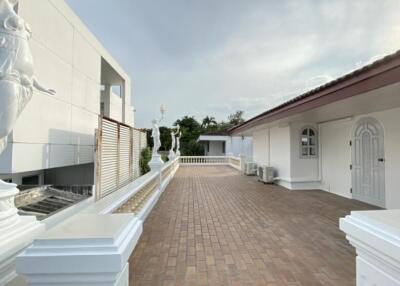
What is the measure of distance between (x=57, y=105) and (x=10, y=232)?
18.0 ft

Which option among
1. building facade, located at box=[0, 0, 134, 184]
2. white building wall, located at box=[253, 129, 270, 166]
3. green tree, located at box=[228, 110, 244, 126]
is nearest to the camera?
building facade, located at box=[0, 0, 134, 184]

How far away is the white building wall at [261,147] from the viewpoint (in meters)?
9.94

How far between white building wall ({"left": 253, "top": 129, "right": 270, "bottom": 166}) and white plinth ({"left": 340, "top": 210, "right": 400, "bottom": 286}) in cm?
901

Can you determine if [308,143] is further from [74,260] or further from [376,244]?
[74,260]

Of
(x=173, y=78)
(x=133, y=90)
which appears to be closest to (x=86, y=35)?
(x=173, y=78)

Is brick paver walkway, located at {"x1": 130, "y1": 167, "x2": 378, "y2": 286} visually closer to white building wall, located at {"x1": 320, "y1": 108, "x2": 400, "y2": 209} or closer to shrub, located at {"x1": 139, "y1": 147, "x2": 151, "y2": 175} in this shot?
white building wall, located at {"x1": 320, "y1": 108, "x2": 400, "y2": 209}

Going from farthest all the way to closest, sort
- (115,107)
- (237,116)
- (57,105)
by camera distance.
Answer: (237,116) < (115,107) < (57,105)

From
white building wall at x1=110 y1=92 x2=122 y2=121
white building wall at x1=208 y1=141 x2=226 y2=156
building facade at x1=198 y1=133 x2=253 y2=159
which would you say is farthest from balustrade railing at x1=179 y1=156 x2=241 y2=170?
white building wall at x1=110 y1=92 x2=122 y2=121

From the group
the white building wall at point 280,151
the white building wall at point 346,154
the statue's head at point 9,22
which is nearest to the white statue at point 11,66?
the statue's head at point 9,22

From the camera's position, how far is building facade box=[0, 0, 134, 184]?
4531 mm

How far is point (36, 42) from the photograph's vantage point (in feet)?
15.6

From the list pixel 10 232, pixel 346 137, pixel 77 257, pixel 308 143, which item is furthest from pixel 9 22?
pixel 308 143

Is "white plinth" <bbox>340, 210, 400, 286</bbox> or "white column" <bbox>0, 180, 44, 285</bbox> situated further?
"white column" <bbox>0, 180, 44, 285</bbox>

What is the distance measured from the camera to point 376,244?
0.86 metres
